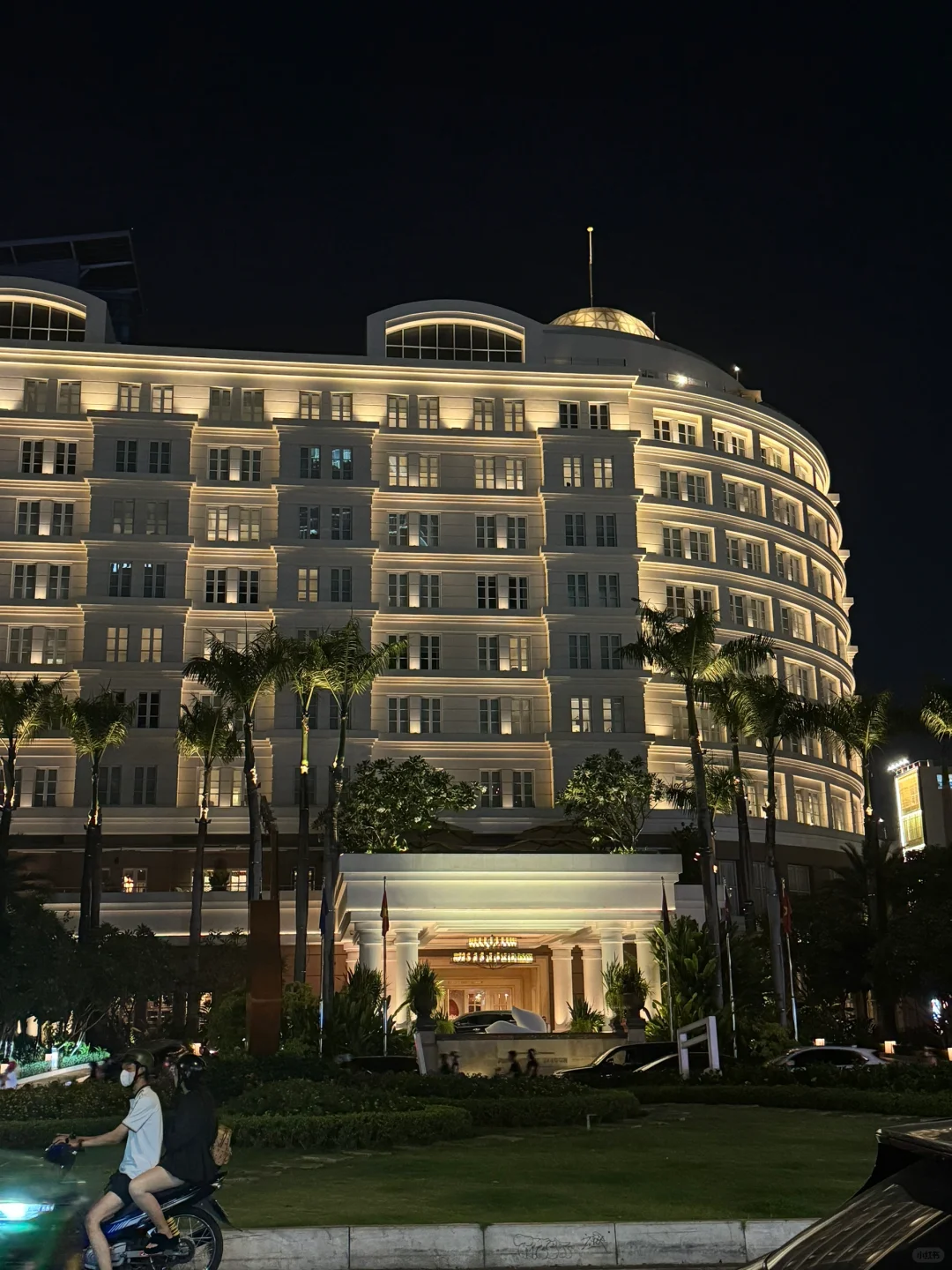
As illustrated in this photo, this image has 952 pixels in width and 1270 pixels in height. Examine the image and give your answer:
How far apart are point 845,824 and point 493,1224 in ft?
264

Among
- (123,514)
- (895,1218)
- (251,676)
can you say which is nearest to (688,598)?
(123,514)

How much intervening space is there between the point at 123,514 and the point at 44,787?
A: 50.5 ft

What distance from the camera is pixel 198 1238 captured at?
435 inches

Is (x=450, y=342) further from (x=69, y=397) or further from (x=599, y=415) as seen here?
(x=69, y=397)

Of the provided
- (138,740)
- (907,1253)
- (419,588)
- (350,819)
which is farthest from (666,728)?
(907,1253)

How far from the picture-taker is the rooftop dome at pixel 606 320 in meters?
93.8

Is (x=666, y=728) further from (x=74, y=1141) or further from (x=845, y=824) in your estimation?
(x=74, y=1141)

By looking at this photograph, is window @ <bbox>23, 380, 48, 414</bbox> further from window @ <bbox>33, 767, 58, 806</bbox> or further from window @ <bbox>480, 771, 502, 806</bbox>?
window @ <bbox>480, 771, 502, 806</bbox>

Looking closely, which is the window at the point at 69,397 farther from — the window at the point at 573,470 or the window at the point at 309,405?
the window at the point at 573,470

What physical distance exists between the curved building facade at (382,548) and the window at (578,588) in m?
0.16

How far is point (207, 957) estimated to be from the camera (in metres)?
62.2

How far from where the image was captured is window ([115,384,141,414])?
8069cm

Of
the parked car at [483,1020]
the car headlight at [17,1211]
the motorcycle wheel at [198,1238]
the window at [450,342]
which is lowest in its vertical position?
the motorcycle wheel at [198,1238]

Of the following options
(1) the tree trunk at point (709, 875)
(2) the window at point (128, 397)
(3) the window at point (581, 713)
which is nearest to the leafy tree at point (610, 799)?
(3) the window at point (581, 713)
